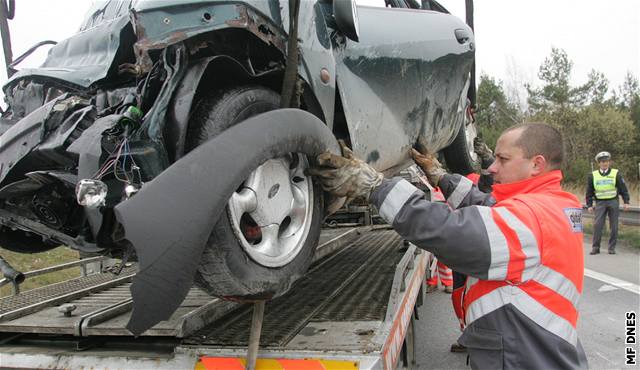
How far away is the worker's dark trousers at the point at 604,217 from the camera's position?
8.81m

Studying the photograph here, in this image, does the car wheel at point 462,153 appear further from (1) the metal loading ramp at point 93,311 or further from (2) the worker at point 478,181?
(1) the metal loading ramp at point 93,311

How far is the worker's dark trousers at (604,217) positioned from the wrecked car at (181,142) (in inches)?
323

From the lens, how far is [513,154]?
1948mm

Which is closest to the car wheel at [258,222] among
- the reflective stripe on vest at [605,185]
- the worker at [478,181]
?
the worker at [478,181]

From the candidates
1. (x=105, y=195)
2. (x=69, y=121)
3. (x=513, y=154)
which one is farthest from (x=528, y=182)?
(x=69, y=121)

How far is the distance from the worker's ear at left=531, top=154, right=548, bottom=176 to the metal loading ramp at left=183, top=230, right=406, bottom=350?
921 mm

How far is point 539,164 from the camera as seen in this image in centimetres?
190

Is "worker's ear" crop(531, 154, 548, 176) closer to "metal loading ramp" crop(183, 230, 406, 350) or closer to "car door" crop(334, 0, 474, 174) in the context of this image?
"car door" crop(334, 0, 474, 174)

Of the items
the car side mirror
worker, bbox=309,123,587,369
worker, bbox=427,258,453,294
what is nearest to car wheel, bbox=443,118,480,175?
worker, bbox=427,258,453,294

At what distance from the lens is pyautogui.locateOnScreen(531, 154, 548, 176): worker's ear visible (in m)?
1.89

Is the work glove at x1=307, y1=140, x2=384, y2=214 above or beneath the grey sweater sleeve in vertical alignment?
above

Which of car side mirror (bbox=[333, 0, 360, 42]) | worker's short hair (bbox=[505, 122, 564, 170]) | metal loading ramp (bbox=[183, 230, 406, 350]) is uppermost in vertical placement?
car side mirror (bbox=[333, 0, 360, 42])

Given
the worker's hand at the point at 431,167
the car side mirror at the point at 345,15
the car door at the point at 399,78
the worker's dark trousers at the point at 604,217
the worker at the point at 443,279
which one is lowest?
the worker's dark trousers at the point at 604,217

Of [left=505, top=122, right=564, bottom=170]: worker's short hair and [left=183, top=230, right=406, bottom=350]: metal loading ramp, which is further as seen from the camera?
[left=183, top=230, right=406, bottom=350]: metal loading ramp
